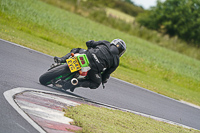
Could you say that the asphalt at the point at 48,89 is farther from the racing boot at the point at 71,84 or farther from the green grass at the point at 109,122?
the green grass at the point at 109,122

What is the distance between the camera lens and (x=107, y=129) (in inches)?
222

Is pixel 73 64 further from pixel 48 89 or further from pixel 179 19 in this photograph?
pixel 179 19

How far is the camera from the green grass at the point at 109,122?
18.2 feet

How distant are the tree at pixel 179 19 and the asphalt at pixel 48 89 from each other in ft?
143

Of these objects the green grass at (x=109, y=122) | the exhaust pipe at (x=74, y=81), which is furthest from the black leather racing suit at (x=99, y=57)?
the green grass at (x=109, y=122)

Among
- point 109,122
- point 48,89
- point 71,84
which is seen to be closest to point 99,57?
point 71,84

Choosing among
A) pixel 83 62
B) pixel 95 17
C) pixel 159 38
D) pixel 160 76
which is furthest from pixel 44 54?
pixel 159 38

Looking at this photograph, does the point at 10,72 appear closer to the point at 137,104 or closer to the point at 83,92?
the point at 83,92

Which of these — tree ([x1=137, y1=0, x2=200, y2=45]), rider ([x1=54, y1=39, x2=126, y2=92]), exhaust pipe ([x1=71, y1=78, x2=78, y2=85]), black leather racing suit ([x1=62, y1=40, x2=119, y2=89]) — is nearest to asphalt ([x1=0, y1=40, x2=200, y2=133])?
exhaust pipe ([x1=71, y1=78, x2=78, y2=85])

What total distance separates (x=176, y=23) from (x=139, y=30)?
54.9 feet

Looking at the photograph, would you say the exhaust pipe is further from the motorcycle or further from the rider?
the rider

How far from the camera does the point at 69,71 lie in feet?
22.7

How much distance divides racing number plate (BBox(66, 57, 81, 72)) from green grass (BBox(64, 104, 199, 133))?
0.86 m

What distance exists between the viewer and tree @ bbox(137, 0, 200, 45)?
53.4m
